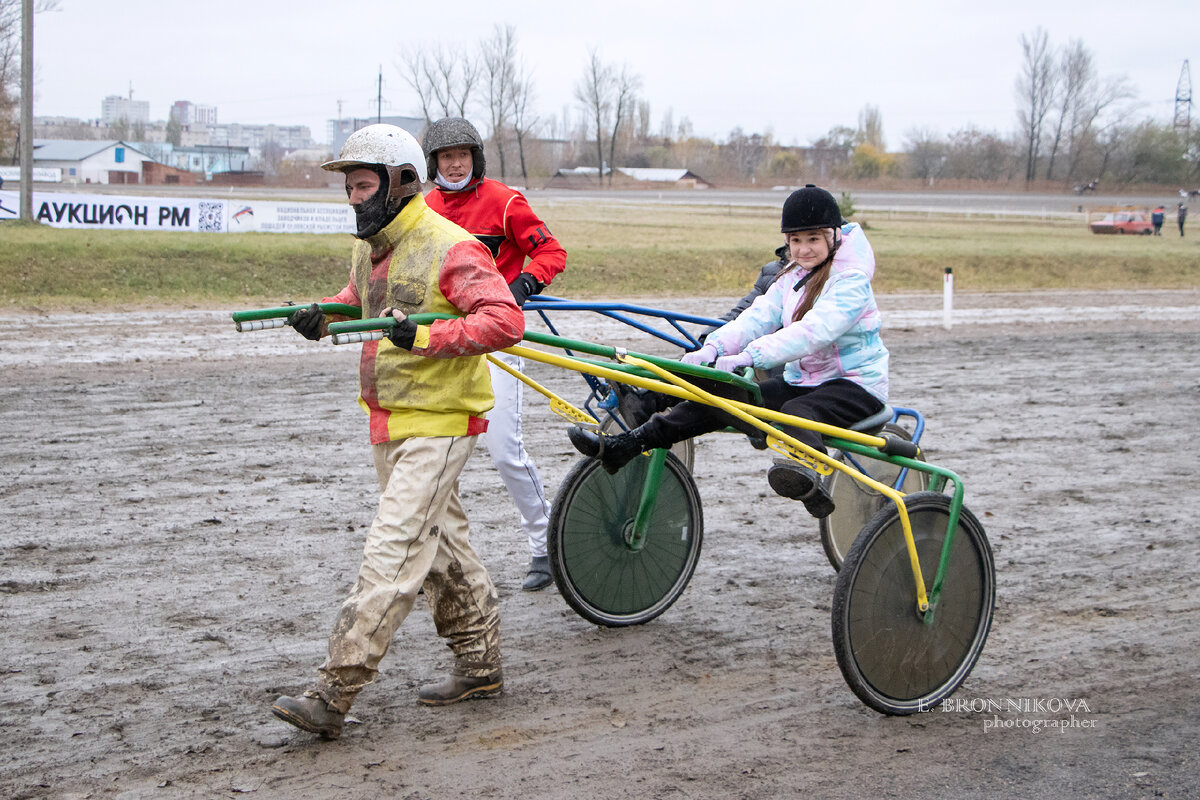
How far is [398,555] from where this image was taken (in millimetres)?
3803

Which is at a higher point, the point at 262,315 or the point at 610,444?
the point at 262,315

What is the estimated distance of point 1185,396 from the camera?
11359mm

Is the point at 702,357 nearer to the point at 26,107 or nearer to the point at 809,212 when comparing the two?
the point at 809,212

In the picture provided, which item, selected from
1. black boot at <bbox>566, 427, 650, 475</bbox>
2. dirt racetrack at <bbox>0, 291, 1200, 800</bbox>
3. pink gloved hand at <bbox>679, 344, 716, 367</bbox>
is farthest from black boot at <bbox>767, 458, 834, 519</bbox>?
dirt racetrack at <bbox>0, 291, 1200, 800</bbox>

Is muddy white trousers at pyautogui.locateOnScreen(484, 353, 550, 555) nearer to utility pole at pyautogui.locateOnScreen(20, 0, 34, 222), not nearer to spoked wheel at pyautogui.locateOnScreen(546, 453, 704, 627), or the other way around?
spoked wheel at pyautogui.locateOnScreen(546, 453, 704, 627)

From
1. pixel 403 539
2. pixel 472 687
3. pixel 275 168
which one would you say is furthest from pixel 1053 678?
pixel 275 168

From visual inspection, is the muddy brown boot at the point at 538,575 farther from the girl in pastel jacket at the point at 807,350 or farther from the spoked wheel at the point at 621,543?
the girl in pastel jacket at the point at 807,350

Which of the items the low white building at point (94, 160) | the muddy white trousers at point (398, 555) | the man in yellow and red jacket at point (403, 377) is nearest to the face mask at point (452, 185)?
the man in yellow and red jacket at point (403, 377)

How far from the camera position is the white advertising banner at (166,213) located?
76.3ft

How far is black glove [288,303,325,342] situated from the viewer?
142 inches

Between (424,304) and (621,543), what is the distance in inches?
66.2

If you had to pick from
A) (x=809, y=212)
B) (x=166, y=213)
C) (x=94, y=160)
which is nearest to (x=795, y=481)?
(x=809, y=212)

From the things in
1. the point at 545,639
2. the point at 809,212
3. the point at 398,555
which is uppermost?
the point at 809,212

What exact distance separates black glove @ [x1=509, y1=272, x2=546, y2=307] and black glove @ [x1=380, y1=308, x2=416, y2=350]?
1535mm
